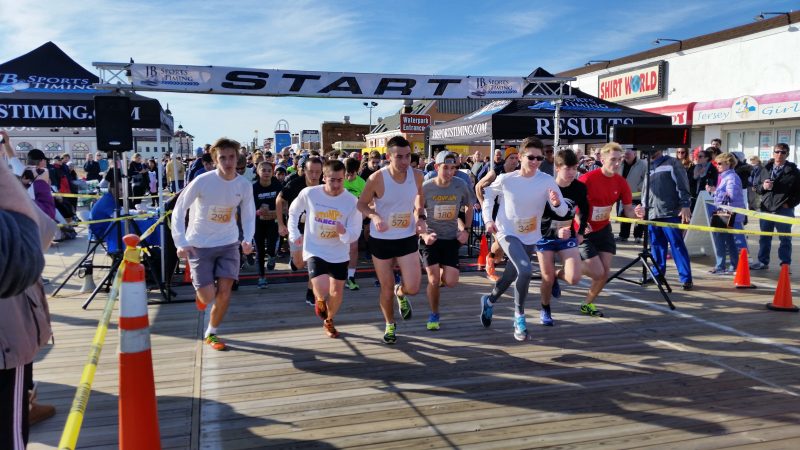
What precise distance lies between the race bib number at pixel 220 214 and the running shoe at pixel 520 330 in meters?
3.11

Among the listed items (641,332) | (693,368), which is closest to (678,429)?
(693,368)

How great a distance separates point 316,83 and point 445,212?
4459 millimetres

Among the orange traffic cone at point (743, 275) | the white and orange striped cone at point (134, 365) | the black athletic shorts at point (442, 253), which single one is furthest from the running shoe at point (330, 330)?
the orange traffic cone at point (743, 275)

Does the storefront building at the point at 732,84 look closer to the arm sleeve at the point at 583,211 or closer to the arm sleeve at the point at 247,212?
the arm sleeve at the point at 583,211

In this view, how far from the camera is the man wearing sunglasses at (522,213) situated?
5551 mm

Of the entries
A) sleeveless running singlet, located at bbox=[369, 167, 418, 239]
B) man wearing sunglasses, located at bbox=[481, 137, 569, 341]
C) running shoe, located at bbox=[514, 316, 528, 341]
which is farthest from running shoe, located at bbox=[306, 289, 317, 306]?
running shoe, located at bbox=[514, 316, 528, 341]

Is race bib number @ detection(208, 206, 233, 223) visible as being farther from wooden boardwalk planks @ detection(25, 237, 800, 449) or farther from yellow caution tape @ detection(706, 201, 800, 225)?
yellow caution tape @ detection(706, 201, 800, 225)

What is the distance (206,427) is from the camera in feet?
12.1

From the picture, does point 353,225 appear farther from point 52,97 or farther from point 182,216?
point 52,97

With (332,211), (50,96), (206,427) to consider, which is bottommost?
(206,427)

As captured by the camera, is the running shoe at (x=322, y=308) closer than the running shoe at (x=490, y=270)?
Yes

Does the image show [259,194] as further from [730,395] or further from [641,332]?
[730,395]

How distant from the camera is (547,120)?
386 inches

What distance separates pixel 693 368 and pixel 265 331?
4241mm
